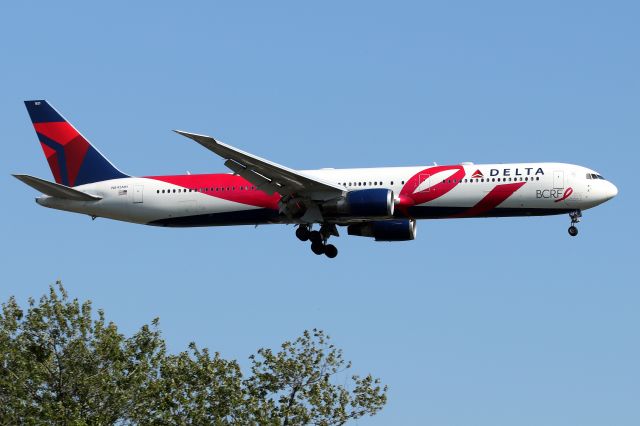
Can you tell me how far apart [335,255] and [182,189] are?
8747 mm

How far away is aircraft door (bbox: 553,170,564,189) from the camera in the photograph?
6700 centimetres

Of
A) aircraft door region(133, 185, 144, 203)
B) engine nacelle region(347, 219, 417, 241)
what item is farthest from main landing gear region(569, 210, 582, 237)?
aircraft door region(133, 185, 144, 203)

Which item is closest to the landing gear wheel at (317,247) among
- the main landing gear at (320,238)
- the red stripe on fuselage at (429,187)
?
the main landing gear at (320,238)

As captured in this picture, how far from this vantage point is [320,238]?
237 ft

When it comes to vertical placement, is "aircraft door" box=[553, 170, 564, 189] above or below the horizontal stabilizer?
above

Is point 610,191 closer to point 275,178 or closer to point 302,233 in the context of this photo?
point 302,233

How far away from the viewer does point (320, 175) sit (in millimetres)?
70688

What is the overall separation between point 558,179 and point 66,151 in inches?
1090

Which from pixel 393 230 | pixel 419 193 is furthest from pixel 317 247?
pixel 419 193

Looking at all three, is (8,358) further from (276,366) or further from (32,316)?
(276,366)

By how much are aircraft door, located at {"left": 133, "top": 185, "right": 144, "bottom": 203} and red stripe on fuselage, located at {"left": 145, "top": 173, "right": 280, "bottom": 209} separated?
1542mm

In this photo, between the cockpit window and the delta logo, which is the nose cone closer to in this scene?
the cockpit window

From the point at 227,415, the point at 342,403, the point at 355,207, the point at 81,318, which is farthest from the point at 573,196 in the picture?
the point at 81,318

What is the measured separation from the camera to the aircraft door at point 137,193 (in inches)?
2881
